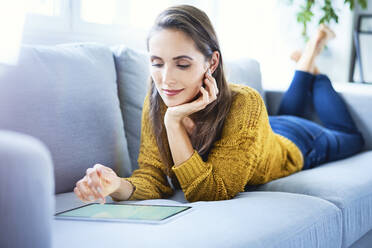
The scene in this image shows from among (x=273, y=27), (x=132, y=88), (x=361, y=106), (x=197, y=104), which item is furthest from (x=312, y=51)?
(x=197, y=104)

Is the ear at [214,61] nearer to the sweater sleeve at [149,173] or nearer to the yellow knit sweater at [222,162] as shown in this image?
the yellow knit sweater at [222,162]

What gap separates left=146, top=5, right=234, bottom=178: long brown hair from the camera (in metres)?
1.33

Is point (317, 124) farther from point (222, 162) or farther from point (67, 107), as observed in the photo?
point (67, 107)

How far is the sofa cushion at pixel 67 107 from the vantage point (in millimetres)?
1293

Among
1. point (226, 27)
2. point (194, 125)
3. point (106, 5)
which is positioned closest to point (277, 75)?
point (226, 27)

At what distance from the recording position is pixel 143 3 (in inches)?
94.5

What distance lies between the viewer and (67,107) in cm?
140

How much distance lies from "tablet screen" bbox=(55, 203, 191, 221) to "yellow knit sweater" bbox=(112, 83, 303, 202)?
18 centimetres

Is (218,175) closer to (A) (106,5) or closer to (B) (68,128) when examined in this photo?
(B) (68,128)

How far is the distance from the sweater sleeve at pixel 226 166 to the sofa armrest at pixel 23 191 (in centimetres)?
72

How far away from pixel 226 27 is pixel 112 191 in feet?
6.36

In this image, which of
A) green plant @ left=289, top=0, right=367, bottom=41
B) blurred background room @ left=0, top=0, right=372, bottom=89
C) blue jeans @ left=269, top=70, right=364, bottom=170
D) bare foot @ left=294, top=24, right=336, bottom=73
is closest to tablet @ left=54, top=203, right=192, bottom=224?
blue jeans @ left=269, top=70, right=364, bottom=170

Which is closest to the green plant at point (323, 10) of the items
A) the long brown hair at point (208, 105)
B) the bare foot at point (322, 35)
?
the bare foot at point (322, 35)

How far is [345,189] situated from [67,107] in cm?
86
